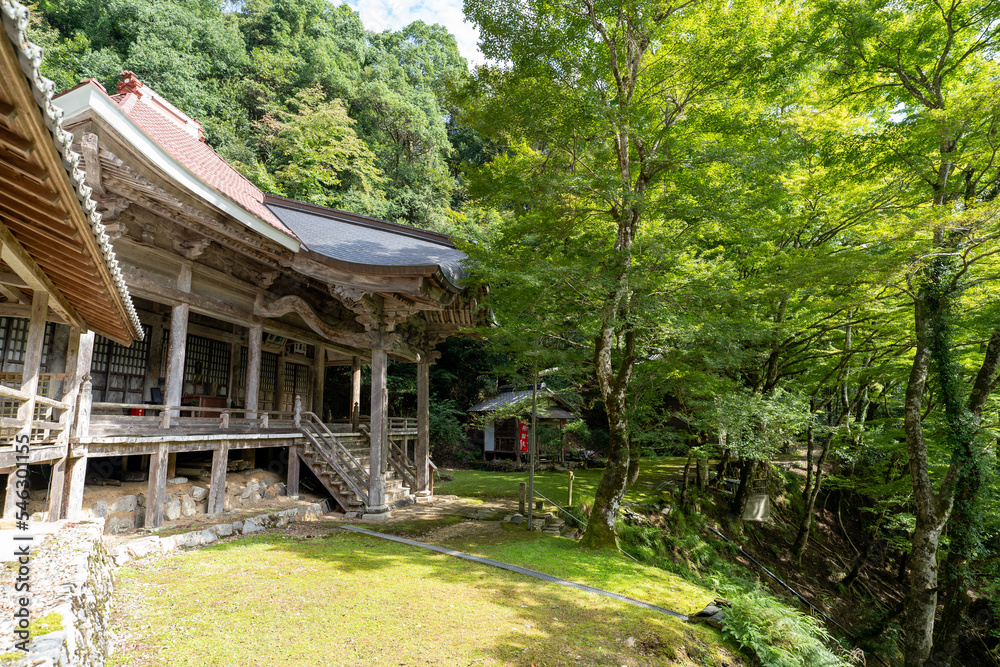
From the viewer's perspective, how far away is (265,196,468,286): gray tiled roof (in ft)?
31.4

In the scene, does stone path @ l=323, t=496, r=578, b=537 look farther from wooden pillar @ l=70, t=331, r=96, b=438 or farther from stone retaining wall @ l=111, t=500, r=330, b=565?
wooden pillar @ l=70, t=331, r=96, b=438

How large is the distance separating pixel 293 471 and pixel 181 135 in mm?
8346

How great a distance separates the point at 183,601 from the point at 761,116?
11.7 meters

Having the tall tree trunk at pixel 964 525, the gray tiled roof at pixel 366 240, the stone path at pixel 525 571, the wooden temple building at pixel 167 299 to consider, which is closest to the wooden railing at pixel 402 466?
the wooden temple building at pixel 167 299

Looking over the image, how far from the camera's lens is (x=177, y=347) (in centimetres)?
858

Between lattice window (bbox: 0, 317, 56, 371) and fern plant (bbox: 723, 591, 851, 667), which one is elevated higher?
lattice window (bbox: 0, 317, 56, 371)

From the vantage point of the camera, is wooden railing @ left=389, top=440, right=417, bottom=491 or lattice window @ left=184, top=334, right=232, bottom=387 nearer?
lattice window @ left=184, top=334, right=232, bottom=387

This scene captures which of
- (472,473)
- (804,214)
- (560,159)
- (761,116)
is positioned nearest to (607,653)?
(560,159)

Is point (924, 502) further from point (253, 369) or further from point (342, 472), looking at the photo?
point (253, 369)

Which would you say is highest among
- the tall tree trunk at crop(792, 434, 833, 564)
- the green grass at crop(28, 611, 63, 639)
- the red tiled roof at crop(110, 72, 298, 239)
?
the red tiled roof at crop(110, 72, 298, 239)

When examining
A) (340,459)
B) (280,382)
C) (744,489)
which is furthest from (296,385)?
(744,489)

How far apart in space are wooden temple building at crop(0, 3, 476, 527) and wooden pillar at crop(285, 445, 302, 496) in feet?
0.08

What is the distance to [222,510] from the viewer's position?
905cm

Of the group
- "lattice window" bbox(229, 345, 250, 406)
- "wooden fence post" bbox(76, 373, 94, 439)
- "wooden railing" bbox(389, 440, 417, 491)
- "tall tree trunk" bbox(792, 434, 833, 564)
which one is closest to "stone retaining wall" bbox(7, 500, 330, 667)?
"wooden fence post" bbox(76, 373, 94, 439)
